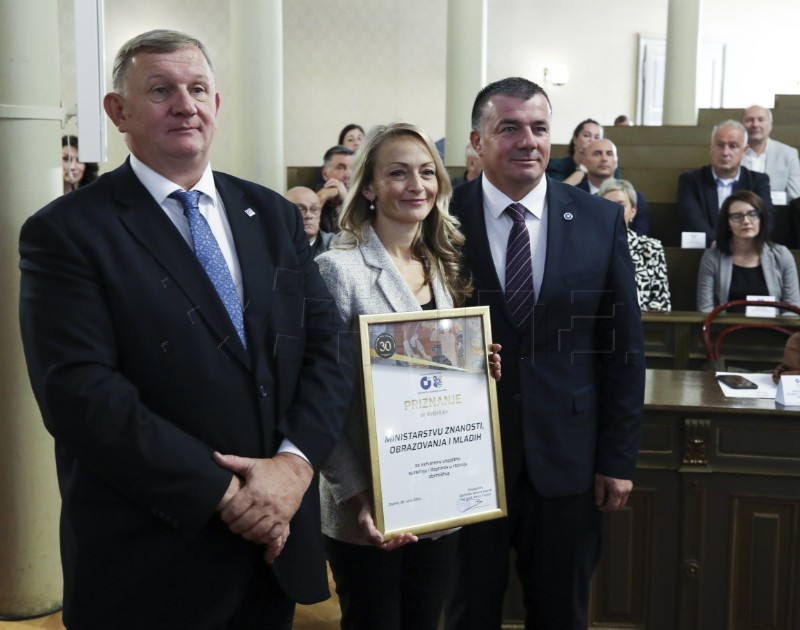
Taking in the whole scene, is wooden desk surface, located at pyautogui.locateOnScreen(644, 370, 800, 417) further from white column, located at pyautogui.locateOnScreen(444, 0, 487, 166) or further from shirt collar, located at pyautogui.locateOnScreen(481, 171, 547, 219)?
white column, located at pyautogui.locateOnScreen(444, 0, 487, 166)

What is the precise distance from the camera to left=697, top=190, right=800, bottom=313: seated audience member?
529 centimetres

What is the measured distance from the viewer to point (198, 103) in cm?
171

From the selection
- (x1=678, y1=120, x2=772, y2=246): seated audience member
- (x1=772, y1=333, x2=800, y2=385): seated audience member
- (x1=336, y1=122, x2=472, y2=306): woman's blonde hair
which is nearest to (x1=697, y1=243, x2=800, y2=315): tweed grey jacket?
(x1=678, y1=120, x2=772, y2=246): seated audience member

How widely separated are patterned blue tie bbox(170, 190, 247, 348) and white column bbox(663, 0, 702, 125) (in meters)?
9.56

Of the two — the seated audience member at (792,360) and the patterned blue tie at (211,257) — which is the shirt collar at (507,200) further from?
the seated audience member at (792,360)

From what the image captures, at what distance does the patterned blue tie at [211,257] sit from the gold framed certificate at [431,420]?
0.29m

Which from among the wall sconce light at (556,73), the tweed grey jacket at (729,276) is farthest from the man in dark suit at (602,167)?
the wall sconce light at (556,73)

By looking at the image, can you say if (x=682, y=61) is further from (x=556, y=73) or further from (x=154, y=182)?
(x=154, y=182)

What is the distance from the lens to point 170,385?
1648 millimetres

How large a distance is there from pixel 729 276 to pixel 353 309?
3920mm

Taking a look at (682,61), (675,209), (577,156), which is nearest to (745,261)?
(675,209)

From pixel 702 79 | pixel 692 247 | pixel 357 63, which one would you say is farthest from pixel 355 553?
pixel 702 79

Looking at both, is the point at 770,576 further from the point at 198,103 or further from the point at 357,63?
the point at 357,63

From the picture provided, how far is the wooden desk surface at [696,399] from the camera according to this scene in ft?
9.50
